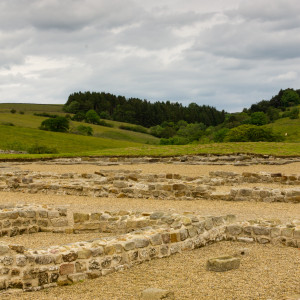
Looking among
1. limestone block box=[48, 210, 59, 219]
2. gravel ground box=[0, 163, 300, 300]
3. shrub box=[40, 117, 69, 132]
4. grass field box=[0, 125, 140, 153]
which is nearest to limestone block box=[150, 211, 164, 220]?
gravel ground box=[0, 163, 300, 300]

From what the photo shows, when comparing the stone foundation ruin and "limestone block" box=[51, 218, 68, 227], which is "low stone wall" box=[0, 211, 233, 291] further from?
"limestone block" box=[51, 218, 68, 227]

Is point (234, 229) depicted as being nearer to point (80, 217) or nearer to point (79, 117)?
point (80, 217)

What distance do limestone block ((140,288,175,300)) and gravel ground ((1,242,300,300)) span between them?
0.20 meters

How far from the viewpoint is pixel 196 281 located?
6.52 metres

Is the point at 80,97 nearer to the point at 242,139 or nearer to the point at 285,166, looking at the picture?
the point at 242,139

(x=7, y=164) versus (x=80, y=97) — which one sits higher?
(x=80, y=97)

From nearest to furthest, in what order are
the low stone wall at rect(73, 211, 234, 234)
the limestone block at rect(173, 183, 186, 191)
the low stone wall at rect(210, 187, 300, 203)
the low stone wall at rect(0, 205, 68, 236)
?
the low stone wall at rect(73, 211, 234, 234) → the low stone wall at rect(0, 205, 68, 236) → the low stone wall at rect(210, 187, 300, 203) → the limestone block at rect(173, 183, 186, 191)

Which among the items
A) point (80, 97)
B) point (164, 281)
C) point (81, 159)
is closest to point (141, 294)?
point (164, 281)

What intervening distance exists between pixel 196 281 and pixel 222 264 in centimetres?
63

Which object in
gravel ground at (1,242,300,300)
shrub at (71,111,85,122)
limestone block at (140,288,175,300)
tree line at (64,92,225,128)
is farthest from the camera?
tree line at (64,92,225,128)

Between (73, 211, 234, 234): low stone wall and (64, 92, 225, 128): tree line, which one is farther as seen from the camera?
(64, 92, 225, 128): tree line

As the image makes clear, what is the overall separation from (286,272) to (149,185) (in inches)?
332

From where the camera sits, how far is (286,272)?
22.6 feet

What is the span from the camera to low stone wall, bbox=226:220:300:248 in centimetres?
838
